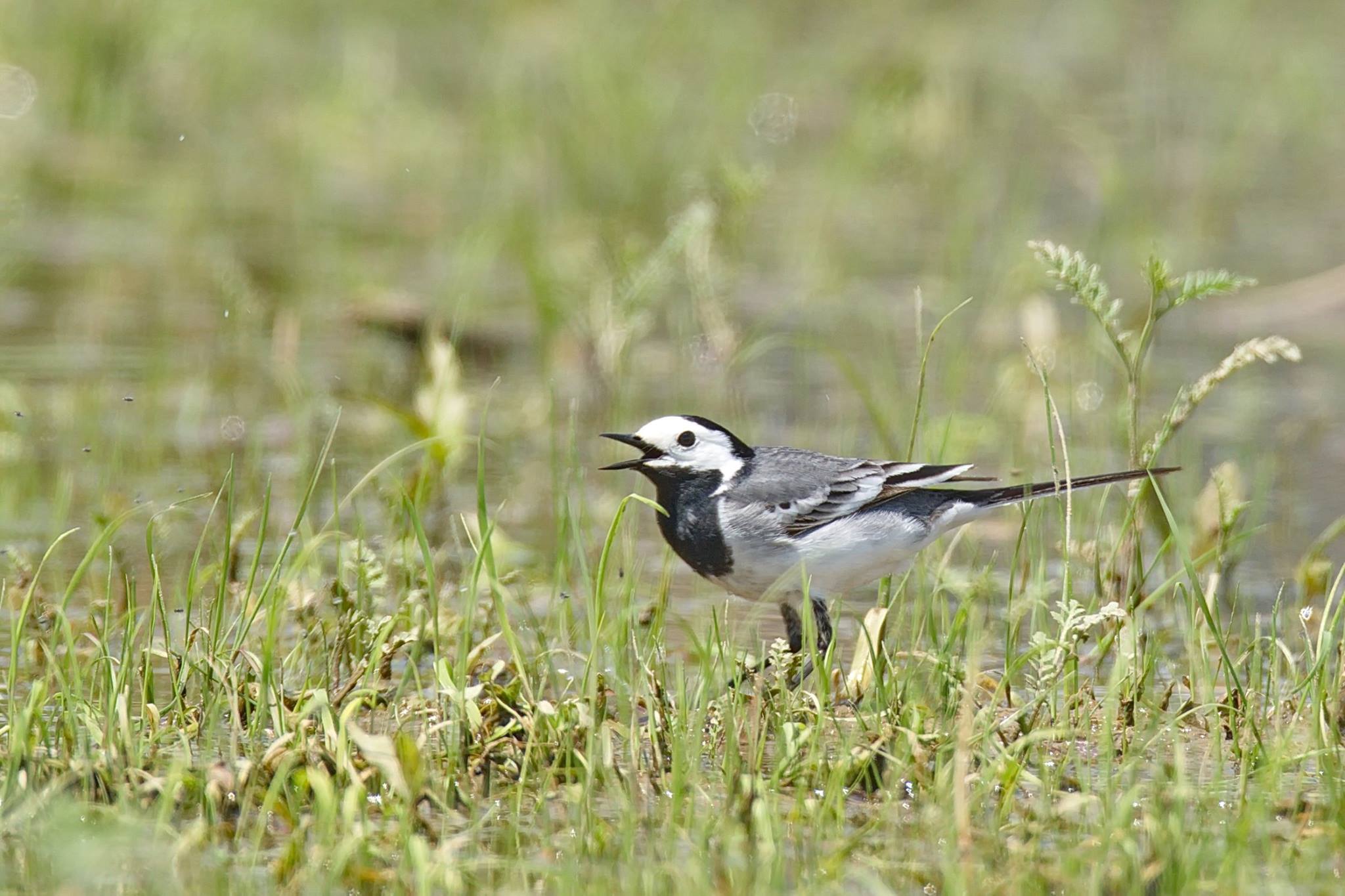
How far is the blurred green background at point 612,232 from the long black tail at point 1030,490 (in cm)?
46

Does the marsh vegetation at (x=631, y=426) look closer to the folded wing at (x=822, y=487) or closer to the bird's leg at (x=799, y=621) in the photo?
the bird's leg at (x=799, y=621)

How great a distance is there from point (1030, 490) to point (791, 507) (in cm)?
59

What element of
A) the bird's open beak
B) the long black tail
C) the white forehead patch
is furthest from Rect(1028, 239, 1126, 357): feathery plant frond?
the bird's open beak

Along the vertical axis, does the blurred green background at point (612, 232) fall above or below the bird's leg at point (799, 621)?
above

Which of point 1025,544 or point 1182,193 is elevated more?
point 1182,193

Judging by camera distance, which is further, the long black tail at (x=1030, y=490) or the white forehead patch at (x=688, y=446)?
the white forehead patch at (x=688, y=446)

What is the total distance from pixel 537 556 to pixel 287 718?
2.09 metres

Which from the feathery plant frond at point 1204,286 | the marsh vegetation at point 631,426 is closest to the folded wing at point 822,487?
the marsh vegetation at point 631,426

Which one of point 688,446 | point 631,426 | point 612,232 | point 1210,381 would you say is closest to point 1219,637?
point 1210,381

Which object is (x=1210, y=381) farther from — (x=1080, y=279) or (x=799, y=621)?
(x=799, y=621)

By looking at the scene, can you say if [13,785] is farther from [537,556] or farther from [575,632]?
[537,556]

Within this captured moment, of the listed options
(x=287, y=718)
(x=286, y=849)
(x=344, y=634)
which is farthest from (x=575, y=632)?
(x=286, y=849)

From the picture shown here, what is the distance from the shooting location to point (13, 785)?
3.89 m

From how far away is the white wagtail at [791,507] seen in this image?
17.1ft
